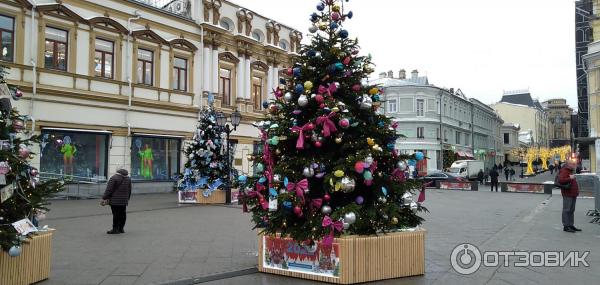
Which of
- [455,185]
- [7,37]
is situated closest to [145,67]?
[7,37]

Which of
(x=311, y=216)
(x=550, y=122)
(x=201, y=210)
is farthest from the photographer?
(x=550, y=122)

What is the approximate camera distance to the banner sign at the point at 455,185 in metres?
33.8

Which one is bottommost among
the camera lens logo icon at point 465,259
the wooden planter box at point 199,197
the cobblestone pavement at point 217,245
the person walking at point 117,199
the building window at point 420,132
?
the cobblestone pavement at point 217,245

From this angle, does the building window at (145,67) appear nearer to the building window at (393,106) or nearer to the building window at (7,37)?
the building window at (7,37)

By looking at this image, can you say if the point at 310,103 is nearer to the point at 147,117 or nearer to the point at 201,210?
the point at 201,210

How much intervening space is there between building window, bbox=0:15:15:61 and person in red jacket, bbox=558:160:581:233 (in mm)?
20798

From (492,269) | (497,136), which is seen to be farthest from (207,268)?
(497,136)

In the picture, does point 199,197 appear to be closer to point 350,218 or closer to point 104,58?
point 104,58

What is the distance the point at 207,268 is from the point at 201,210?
10.0m

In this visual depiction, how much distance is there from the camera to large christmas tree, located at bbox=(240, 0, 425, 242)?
6742 millimetres

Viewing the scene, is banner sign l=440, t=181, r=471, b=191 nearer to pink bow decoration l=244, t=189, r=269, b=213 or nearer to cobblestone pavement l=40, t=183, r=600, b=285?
cobblestone pavement l=40, t=183, r=600, b=285

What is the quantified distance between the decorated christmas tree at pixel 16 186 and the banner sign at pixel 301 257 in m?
3.07

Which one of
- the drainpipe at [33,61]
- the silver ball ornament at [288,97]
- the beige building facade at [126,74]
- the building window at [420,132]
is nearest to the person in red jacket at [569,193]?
the silver ball ornament at [288,97]

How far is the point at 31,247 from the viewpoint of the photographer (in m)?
6.39
